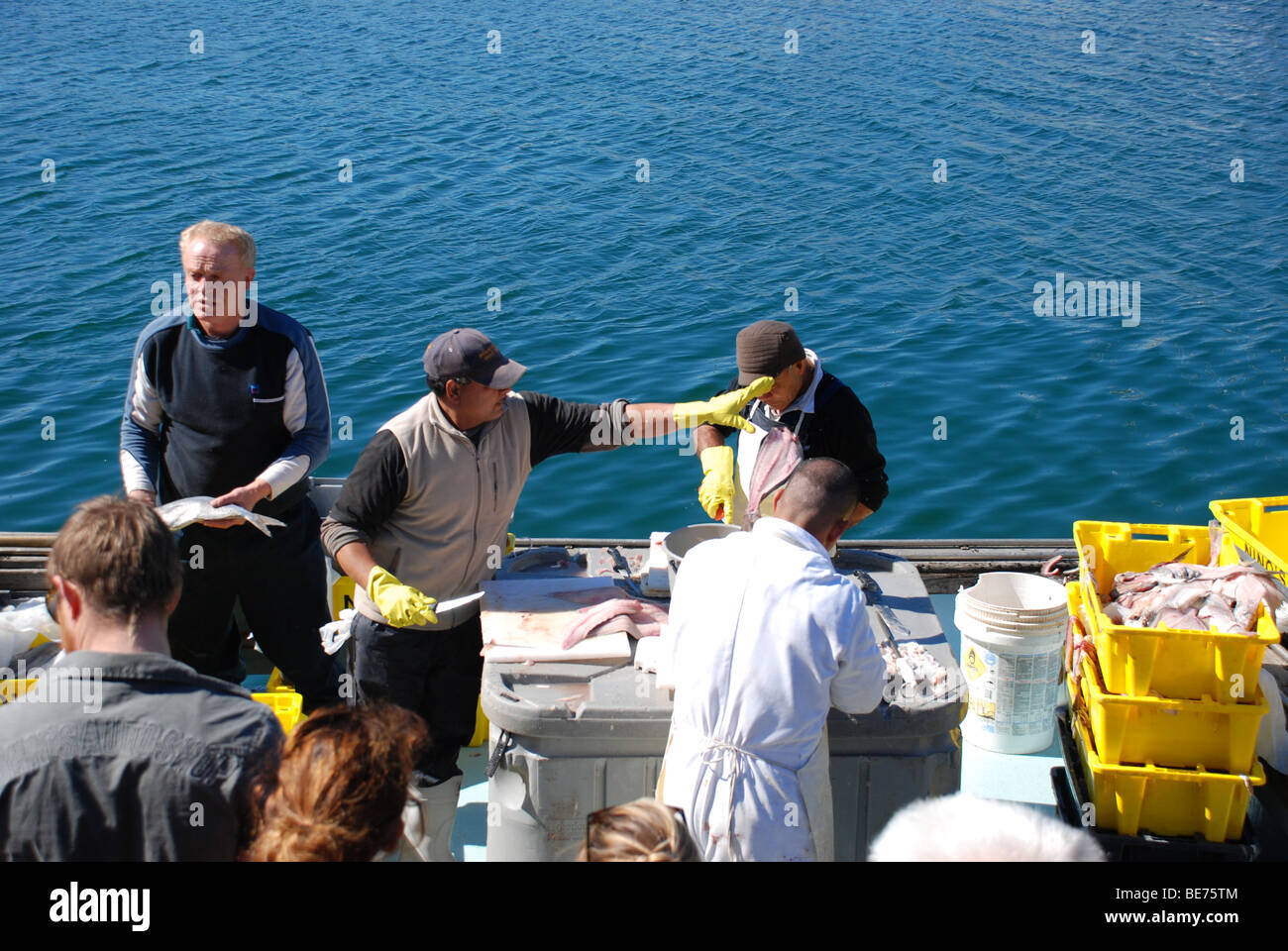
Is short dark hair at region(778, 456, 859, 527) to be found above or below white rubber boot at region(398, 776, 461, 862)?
above

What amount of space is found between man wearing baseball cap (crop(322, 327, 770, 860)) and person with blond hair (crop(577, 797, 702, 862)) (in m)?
1.53

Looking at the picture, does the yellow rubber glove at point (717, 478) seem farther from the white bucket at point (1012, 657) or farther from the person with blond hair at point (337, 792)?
the person with blond hair at point (337, 792)

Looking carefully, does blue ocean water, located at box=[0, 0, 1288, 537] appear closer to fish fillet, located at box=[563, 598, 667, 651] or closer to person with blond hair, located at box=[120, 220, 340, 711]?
person with blond hair, located at box=[120, 220, 340, 711]

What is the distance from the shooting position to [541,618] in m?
3.66

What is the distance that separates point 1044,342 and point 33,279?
10.2 meters

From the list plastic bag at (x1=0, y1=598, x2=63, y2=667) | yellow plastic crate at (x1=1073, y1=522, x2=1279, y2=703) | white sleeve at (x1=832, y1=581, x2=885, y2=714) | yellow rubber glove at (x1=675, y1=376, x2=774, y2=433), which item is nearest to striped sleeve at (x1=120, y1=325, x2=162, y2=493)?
plastic bag at (x1=0, y1=598, x2=63, y2=667)

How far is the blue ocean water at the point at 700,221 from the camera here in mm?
9602

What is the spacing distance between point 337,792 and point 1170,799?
265 cm

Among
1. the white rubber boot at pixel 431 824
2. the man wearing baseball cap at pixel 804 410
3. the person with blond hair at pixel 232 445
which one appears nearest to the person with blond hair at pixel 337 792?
the white rubber boot at pixel 431 824

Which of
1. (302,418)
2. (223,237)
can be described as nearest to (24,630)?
(302,418)

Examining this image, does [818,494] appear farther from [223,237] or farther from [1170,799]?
[223,237]

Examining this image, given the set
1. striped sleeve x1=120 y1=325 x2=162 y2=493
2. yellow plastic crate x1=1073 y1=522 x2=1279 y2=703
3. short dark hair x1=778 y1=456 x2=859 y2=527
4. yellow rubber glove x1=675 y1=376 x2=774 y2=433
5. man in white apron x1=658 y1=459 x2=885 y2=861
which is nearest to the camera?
man in white apron x1=658 y1=459 x2=885 y2=861

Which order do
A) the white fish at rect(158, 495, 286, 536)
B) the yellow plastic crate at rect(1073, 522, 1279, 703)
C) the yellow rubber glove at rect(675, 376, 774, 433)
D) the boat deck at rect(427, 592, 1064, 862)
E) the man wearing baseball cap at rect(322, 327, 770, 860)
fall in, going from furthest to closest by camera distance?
the boat deck at rect(427, 592, 1064, 862)
the yellow rubber glove at rect(675, 376, 774, 433)
the white fish at rect(158, 495, 286, 536)
the man wearing baseball cap at rect(322, 327, 770, 860)
the yellow plastic crate at rect(1073, 522, 1279, 703)

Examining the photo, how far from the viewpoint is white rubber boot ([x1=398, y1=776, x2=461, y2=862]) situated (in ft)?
11.9
